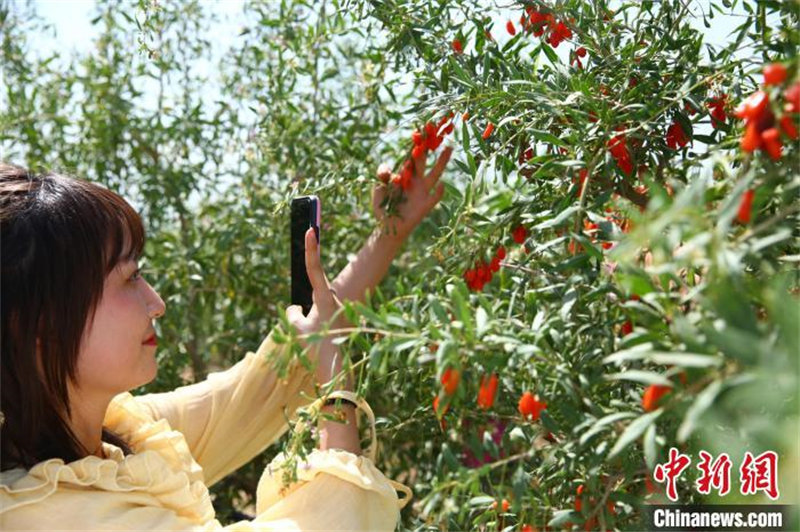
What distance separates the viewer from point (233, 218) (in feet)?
8.39

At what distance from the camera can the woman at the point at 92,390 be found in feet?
4.49

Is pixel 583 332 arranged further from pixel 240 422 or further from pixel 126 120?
pixel 126 120

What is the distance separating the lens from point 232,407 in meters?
1.78

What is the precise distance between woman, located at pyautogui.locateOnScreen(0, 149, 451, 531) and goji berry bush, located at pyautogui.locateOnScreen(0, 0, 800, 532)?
0.14 metres

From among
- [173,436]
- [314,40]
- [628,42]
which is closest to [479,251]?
[628,42]

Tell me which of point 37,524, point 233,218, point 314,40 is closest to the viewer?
point 37,524

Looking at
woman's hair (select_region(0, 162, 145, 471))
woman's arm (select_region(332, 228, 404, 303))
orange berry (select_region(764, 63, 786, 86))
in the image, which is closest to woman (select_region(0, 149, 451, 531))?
woman's hair (select_region(0, 162, 145, 471))

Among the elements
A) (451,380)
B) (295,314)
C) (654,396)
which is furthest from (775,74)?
(295,314)

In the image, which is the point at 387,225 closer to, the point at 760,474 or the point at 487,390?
the point at 487,390

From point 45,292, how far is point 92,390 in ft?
0.59

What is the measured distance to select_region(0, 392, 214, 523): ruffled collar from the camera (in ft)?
4.45

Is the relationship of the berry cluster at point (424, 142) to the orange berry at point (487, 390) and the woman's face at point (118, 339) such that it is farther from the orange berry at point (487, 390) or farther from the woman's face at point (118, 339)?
the orange berry at point (487, 390)

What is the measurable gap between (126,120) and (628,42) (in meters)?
1.65

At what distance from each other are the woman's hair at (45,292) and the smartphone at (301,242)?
0.30 meters
